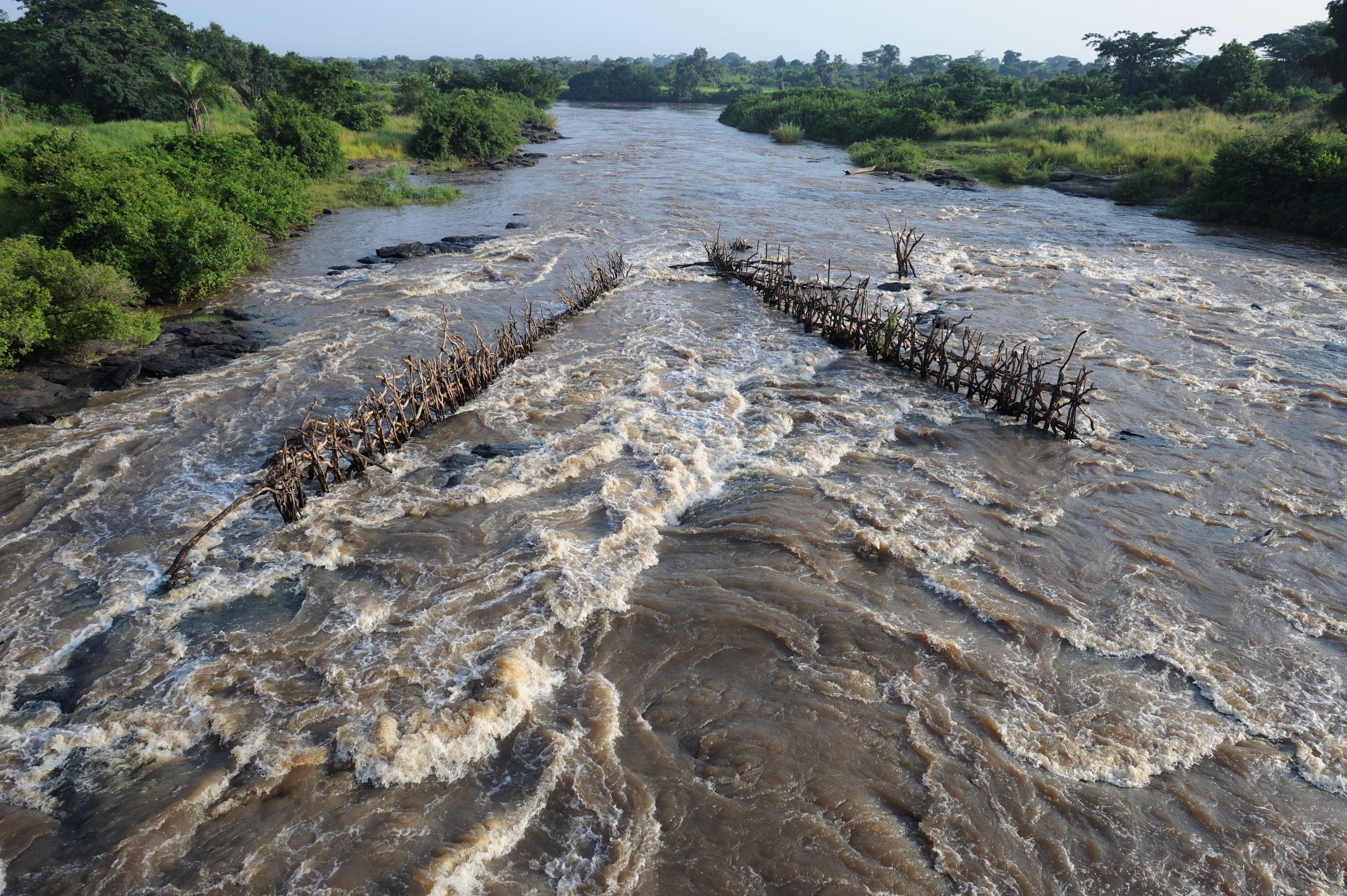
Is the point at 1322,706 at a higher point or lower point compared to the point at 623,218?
lower

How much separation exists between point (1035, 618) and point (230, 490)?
33.5 feet

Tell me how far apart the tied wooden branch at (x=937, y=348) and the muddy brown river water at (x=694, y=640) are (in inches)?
16.3

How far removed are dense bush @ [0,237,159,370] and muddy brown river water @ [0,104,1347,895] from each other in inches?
58.8

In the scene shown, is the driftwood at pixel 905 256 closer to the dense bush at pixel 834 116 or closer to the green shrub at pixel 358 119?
the dense bush at pixel 834 116

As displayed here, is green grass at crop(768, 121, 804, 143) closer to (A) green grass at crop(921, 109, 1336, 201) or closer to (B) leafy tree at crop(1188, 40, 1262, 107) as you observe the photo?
(A) green grass at crop(921, 109, 1336, 201)

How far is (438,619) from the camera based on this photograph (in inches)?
301

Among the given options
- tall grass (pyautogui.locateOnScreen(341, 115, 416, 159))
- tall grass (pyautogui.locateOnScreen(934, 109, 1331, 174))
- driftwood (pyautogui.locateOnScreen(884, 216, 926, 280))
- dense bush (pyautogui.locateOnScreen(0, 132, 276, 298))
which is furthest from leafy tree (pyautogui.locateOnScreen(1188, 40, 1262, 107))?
dense bush (pyautogui.locateOnScreen(0, 132, 276, 298))

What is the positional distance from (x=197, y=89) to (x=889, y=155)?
32.3 meters

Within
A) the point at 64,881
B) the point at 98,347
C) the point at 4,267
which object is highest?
the point at 4,267

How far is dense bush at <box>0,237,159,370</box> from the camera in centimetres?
1181

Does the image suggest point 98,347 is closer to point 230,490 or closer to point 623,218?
point 230,490

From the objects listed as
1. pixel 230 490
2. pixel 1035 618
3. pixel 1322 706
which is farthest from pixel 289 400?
pixel 1322 706

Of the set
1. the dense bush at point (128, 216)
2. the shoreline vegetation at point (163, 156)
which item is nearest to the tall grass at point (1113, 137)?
the shoreline vegetation at point (163, 156)

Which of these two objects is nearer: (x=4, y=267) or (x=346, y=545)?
(x=346, y=545)
